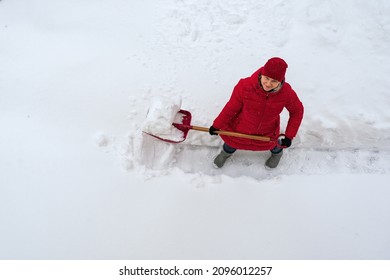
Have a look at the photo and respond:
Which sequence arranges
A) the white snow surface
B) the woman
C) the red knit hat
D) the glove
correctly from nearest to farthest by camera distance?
the red knit hat
the woman
the white snow surface
the glove

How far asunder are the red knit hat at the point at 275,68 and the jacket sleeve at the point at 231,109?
35 cm

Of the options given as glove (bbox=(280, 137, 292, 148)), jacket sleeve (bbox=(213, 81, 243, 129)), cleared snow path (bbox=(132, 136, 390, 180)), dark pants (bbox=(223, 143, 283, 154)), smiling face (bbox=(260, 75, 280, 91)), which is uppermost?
smiling face (bbox=(260, 75, 280, 91))

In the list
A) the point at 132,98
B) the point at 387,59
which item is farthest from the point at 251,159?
the point at 387,59

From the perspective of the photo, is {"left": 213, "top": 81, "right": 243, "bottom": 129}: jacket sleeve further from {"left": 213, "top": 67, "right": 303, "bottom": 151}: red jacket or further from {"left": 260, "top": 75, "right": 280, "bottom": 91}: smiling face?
{"left": 260, "top": 75, "right": 280, "bottom": 91}: smiling face

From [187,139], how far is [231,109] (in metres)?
0.68

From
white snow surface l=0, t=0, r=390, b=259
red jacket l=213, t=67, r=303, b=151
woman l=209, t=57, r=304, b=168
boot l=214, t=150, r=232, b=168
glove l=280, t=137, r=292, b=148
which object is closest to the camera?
woman l=209, t=57, r=304, b=168

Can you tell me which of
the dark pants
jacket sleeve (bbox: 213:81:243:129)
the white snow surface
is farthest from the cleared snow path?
jacket sleeve (bbox: 213:81:243:129)

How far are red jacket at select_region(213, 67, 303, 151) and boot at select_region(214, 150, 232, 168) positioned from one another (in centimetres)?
21

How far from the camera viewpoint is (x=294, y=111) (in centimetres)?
211

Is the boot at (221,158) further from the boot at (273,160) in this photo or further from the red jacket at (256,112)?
the boot at (273,160)

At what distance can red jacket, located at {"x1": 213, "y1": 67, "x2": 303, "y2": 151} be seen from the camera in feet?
6.52

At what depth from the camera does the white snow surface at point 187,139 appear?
84.4 inches

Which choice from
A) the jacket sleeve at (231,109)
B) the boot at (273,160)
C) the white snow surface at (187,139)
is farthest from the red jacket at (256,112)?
the white snow surface at (187,139)

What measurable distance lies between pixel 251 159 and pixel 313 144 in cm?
60
